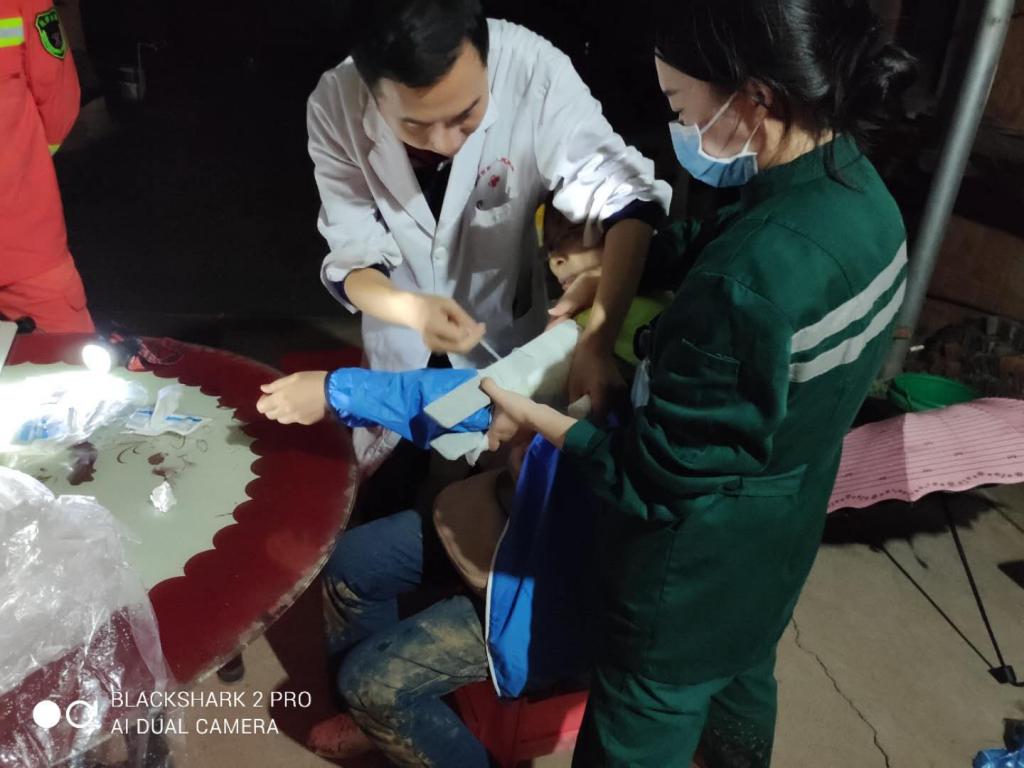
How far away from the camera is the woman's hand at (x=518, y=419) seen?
97 cm

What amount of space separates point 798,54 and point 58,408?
119 cm

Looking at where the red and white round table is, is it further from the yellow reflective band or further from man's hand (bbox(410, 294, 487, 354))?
the yellow reflective band

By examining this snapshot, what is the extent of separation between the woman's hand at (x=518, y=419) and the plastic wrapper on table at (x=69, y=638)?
18.6 inches

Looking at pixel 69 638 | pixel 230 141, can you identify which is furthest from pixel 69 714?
pixel 230 141

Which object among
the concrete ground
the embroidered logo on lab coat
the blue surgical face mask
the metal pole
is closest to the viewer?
the blue surgical face mask

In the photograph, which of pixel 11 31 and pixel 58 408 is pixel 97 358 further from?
pixel 11 31

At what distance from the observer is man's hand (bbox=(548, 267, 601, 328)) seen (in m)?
1.26

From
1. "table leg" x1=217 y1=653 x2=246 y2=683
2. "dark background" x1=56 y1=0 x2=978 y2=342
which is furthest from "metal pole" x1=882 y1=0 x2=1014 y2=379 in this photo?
"table leg" x1=217 y1=653 x2=246 y2=683

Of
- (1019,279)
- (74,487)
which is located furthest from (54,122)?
(1019,279)

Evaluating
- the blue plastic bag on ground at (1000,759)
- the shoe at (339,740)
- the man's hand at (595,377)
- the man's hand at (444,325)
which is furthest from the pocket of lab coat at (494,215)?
the blue plastic bag on ground at (1000,759)

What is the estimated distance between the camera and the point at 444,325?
1233 mm

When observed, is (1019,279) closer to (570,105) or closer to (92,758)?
(570,105)

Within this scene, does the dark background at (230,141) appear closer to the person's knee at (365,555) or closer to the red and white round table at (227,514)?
the red and white round table at (227,514)

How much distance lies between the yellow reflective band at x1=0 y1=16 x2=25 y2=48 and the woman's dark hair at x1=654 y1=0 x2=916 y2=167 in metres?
1.68
